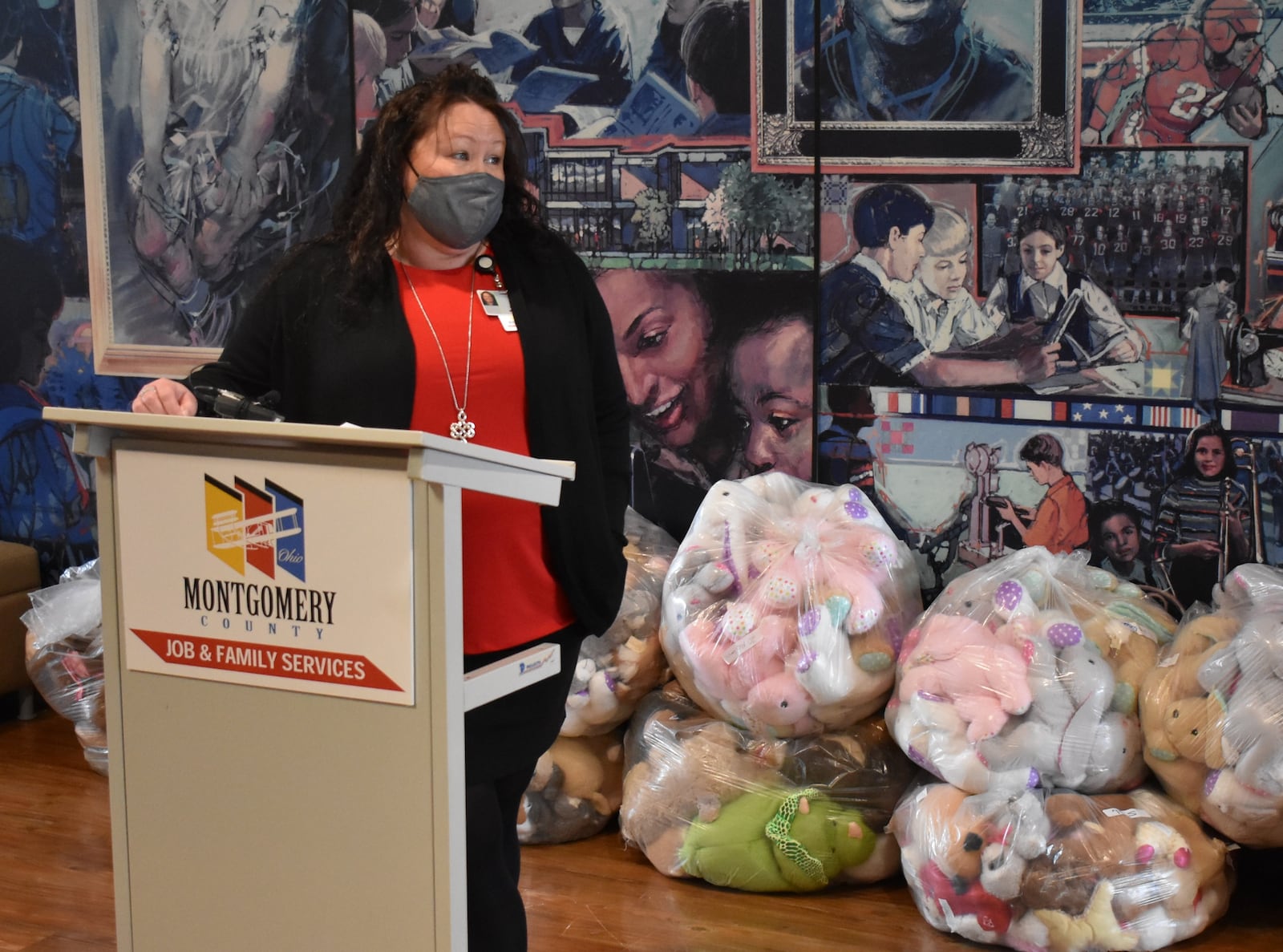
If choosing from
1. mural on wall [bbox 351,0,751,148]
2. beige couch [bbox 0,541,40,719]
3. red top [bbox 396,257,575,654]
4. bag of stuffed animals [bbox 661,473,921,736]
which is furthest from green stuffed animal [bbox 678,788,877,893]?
beige couch [bbox 0,541,40,719]

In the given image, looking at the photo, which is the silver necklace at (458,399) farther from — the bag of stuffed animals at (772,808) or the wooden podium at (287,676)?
the bag of stuffed animals at (772,808)

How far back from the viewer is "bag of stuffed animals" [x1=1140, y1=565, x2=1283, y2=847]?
101 inches

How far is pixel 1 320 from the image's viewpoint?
4250 millimetres

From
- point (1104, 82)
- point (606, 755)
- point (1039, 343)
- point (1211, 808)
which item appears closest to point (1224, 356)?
point (1039, 343)

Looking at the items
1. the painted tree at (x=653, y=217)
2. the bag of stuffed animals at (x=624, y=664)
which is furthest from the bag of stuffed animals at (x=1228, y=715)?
the painted tree at (x=653, y=217)

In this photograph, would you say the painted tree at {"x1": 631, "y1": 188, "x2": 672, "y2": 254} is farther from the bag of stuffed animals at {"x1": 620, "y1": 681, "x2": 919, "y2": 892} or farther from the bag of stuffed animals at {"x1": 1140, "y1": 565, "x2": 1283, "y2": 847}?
the bag of stuffed animals at {"x1": 1140, "y1": 565, "x2": 1283, "y2": 847}

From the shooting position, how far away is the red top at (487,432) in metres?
1.88

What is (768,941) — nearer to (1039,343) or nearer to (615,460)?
(615,460)

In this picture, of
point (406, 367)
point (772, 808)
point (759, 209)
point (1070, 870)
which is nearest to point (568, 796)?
point (772, 808)

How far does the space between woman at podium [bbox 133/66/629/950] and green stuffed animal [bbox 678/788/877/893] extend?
98cm

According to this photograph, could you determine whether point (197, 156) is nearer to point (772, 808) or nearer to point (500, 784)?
point (772, 808)

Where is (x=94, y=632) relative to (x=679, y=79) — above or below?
below

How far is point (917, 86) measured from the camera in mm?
3127

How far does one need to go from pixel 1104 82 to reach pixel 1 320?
3090mm
